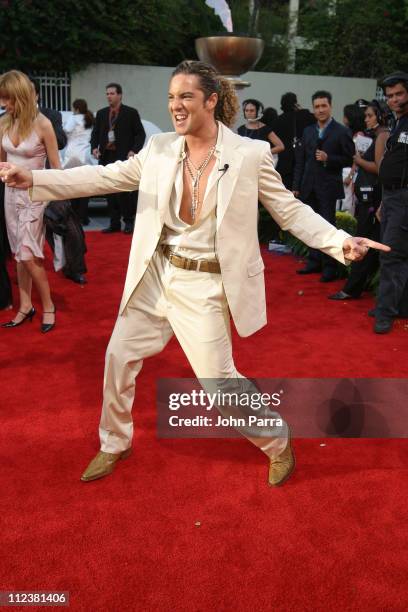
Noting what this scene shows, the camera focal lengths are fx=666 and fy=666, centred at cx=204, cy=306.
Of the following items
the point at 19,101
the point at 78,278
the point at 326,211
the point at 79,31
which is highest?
the point at 79,31

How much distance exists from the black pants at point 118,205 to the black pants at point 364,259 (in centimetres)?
412

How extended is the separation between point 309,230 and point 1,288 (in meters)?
3.67

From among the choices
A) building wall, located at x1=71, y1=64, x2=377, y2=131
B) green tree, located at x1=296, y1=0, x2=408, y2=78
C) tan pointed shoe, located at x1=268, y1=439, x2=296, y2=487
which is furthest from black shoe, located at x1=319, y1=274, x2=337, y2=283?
green tree, located at x1=296, y1=0, x2=408, y2=78

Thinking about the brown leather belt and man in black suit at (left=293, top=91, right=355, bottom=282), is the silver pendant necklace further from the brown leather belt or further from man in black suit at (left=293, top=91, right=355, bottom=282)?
man in black suit at (left=293, top=91, right=355, bottom=282)

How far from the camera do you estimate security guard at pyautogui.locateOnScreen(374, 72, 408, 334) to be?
208 inches

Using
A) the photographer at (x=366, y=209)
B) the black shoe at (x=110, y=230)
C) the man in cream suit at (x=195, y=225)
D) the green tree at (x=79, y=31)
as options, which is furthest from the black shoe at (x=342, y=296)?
the green tree at (x=79, y=31)

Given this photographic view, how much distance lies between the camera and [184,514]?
9.96ft

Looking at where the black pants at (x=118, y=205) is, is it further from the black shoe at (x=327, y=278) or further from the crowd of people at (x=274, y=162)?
the black shoe at (x=327, y=278)

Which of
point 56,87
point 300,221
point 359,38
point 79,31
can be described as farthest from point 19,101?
point 359,38

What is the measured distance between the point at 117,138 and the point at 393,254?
5222 mm

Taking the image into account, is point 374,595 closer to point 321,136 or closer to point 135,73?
point 321,136

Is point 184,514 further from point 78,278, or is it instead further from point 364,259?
point 78,278

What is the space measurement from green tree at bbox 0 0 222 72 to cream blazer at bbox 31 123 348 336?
48.0ft

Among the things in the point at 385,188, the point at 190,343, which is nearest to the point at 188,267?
the point at 190,343
